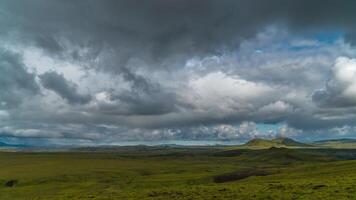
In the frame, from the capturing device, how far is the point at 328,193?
53.4m

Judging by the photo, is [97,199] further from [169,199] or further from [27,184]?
[27,184]

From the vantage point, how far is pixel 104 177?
156125 mm

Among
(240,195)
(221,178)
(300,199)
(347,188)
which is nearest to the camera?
(300,199)

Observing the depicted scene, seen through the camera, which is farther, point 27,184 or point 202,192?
point 27,184

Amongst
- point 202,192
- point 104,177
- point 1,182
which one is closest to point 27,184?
point 1,182

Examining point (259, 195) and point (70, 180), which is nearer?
point (259, 195)

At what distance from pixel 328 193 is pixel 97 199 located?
40414 millimetres

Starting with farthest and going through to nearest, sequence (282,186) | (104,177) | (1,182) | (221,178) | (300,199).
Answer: (104,177) < (1,182) < (221,178) < (282,186) < (300,199)

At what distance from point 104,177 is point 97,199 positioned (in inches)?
3415

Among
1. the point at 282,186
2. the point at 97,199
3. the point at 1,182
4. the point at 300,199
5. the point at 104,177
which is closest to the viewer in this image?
the point at 300,199

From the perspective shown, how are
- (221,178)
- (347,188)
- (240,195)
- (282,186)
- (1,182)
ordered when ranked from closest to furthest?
(347,188) → (240,195) → (282,186) → (221,178) → (1,182)

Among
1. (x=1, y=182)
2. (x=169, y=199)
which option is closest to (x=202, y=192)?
(x=169, y=199)

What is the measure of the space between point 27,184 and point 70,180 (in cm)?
1625

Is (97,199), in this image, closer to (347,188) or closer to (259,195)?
(259,195)
